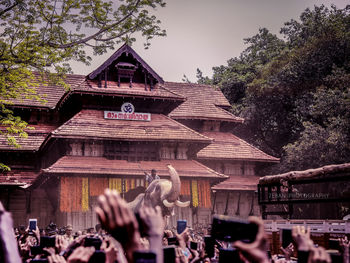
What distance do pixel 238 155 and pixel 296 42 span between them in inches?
647

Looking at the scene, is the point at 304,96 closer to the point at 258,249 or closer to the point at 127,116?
the point at 127,116

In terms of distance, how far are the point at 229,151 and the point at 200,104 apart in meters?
4.67

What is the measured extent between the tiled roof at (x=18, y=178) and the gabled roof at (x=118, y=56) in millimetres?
6300

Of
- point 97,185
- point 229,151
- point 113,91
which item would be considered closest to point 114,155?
point 97,185

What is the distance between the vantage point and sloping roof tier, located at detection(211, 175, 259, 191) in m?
24.9

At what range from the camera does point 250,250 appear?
105 inches

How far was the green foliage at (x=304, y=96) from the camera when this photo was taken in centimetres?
2777

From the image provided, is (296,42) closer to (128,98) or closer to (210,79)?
(210,79)

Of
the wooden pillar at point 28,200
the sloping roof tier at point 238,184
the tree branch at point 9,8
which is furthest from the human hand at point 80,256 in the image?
the sloping roof tier at point 238,184

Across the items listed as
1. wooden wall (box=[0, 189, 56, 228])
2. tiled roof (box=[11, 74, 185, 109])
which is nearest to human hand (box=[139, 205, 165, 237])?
tiled roof (box=[11, 74, 185, 109])

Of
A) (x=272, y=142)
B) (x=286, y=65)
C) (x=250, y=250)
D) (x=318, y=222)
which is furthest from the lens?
(x=272, y=142)

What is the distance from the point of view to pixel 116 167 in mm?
20922

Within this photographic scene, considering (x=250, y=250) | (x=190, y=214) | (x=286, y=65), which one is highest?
(x=286, y=65)

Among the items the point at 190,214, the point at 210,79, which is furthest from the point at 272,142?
the point at 190,214
